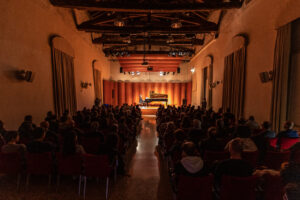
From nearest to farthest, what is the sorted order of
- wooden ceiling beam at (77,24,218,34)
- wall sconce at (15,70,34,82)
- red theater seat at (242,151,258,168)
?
red theater seat at (242,151,258,168) → wall sconce at (15,70,34,82) → wooden ceiling beam at (77,24,218,34)

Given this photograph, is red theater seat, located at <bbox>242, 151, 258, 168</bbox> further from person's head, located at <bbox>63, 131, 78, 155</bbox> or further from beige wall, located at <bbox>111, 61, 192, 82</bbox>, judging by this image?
beige wall, located at <bbox>111, 61, 192, 82</bbox>

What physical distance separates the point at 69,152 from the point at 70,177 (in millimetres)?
1049

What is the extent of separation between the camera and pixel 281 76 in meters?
4.61

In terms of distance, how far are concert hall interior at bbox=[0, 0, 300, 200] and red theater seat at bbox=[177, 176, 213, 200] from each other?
0.5 inches

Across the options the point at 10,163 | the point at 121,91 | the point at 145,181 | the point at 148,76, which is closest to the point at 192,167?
the point at 145,181

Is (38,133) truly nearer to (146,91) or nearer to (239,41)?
(239,41)

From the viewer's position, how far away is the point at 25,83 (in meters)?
5.38

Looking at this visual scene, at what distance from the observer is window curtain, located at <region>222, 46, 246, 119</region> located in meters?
6.75

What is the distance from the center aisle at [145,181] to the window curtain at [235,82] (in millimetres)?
4311

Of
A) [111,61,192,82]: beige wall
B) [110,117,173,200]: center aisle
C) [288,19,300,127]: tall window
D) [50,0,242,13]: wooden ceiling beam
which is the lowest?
[110,117,173,200]: center aisle

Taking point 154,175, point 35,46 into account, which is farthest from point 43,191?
point 35,46

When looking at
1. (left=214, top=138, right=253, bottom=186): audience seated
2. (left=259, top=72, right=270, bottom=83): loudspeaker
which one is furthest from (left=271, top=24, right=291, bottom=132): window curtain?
(left=214, top=138, right=253, bottom=186): audience seated

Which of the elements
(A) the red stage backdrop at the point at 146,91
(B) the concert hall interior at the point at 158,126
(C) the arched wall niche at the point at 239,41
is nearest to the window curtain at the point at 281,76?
(B) the concert hall interior at the point at 158,126

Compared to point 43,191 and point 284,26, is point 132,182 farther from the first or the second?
point 284,26
